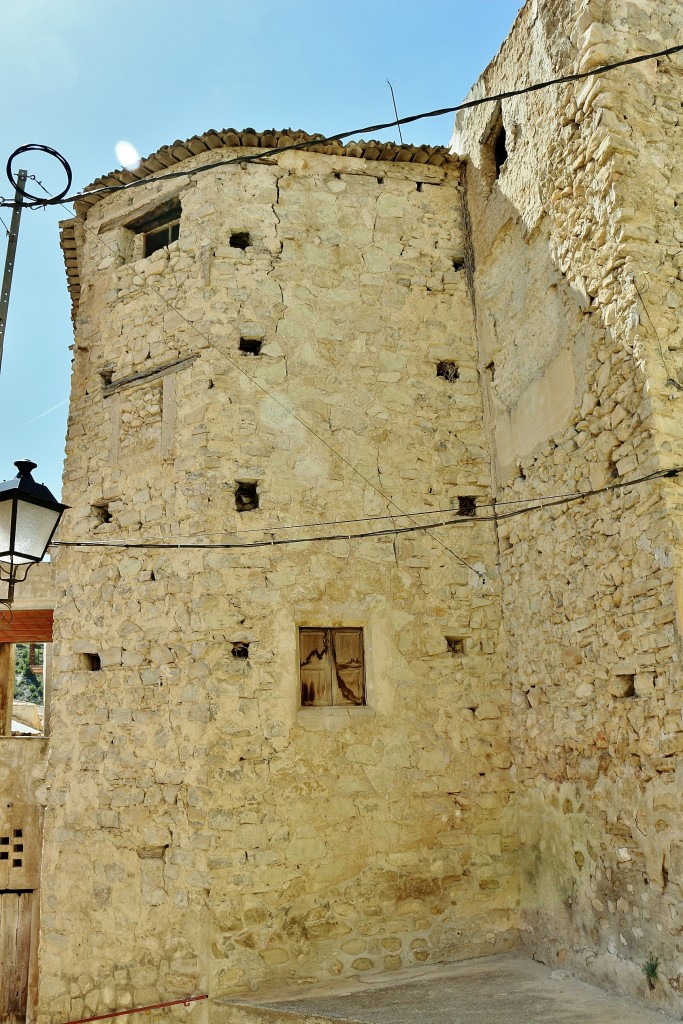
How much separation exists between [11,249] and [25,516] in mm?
1853

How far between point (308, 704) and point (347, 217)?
203 inches

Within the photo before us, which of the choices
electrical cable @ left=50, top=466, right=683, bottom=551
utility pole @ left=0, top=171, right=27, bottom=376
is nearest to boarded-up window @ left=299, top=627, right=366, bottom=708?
electrical cable @ left=50, top=466, right=683, bottom=551

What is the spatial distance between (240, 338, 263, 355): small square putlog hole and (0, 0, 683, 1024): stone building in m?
0.13

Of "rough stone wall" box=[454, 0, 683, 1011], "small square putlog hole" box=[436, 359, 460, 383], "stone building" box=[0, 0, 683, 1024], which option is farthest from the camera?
"small square putlog hole" box=[436, 359, 460, 383]

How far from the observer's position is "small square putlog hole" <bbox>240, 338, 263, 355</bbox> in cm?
807

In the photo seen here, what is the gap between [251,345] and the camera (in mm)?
8141

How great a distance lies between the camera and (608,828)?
6074 mm

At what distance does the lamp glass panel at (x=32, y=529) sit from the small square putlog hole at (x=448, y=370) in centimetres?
492

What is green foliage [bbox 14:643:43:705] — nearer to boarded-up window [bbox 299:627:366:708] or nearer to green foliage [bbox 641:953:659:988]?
boarded-up window [bbox 299:627:366:708]

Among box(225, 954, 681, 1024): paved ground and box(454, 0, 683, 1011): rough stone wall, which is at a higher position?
box(454, 0, 683, 1011): rough stone wall

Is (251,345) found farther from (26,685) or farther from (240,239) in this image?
(26,685)

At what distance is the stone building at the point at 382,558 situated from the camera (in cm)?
612

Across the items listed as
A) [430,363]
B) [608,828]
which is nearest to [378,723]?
[608,828]

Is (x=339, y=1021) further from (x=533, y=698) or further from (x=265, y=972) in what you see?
(x=533, y=698)
